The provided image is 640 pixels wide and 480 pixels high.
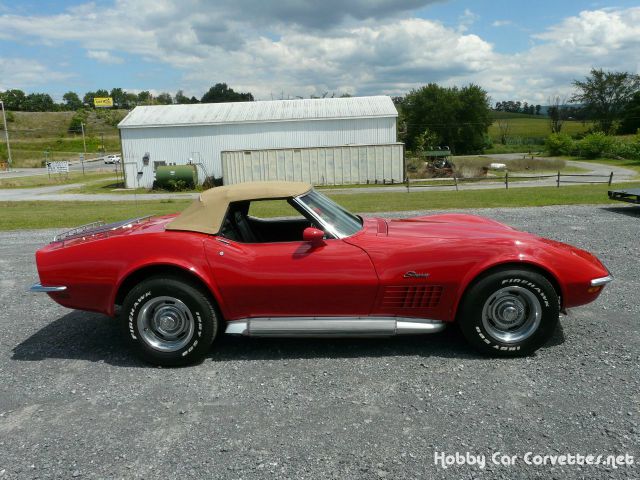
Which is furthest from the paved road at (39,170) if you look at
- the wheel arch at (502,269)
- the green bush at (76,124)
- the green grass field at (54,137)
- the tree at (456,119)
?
the wheel arch at (502,269)

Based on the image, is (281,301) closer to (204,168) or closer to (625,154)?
(204,168)

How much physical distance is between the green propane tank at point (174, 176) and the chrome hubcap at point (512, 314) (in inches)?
1150

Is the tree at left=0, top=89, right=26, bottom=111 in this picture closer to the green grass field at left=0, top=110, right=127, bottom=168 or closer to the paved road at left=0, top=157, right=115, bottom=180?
the green grass field at left=0, top=110, right=127, bottom=168

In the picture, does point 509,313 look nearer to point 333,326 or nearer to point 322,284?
point 333,326

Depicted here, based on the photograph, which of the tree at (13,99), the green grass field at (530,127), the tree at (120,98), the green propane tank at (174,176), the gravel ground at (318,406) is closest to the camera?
the gravel ground at (318,406)

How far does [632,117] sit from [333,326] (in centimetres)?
8297

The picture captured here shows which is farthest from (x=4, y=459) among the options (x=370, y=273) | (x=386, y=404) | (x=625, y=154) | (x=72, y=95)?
(x=72, y=95)

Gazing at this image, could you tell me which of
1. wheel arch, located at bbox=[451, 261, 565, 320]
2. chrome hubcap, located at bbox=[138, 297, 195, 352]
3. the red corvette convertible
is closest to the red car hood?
the red corvette convertible

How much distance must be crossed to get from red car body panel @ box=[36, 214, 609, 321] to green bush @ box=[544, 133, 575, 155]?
61.2 meters

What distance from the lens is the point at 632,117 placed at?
7044cm

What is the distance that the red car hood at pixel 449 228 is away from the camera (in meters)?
4.03

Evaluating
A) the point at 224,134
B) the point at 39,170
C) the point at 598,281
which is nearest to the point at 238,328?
the point at 598,281

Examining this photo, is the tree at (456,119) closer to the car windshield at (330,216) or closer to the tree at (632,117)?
the tree at (632,117)

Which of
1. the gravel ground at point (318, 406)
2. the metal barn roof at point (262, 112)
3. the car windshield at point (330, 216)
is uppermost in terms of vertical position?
the metal barn roof at point (262, 112)
